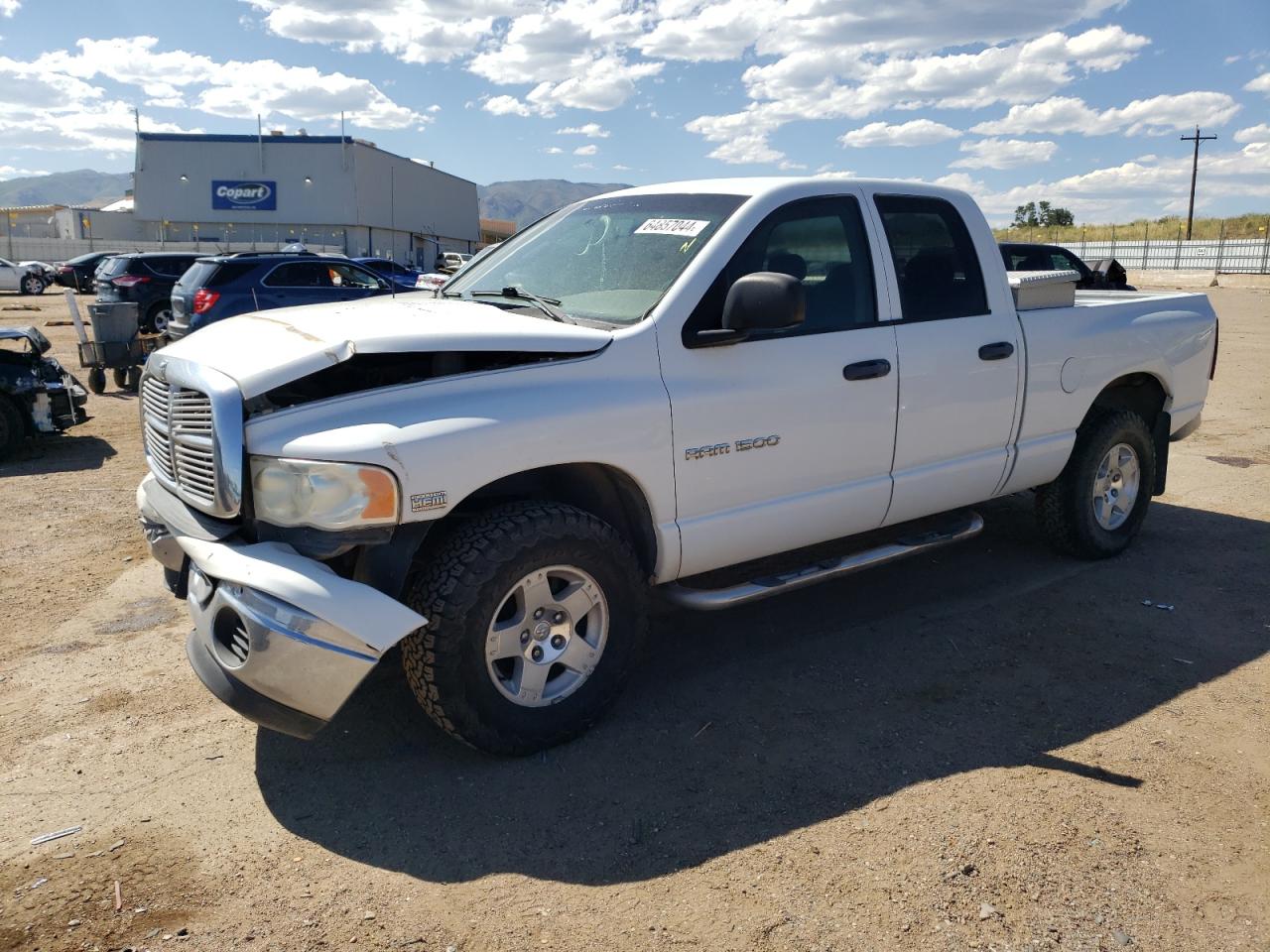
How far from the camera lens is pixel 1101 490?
19.1 feet

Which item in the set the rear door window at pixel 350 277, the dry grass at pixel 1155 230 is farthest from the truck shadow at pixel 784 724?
the dry grass at pixel 1155 230

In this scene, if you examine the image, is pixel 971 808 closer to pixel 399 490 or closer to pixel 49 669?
pixel 399 490

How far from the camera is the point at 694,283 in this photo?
3.87m

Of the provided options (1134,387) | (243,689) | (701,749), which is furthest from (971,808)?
(1134,387)

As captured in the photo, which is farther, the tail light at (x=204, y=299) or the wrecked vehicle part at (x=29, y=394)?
the tail light at (x=204, y=299)

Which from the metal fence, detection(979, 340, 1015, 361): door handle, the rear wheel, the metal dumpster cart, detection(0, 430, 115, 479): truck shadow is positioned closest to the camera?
detection(979, 340, 1015, 361): door handle

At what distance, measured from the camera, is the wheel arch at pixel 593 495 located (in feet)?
12.0

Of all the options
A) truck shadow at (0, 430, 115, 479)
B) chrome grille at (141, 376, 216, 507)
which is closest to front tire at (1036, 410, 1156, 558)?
chrome grille at (141, 376, 216, 507)

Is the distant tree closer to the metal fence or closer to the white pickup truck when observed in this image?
the metal fence

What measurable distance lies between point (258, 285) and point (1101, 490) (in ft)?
39.0

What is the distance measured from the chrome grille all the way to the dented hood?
0.14 metres

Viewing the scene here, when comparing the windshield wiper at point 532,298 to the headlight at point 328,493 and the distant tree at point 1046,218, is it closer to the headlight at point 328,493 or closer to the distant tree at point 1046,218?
the headlight at point 328,493

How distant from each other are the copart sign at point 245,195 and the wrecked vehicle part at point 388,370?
49.0 meters

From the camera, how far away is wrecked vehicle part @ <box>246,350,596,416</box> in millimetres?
3461
